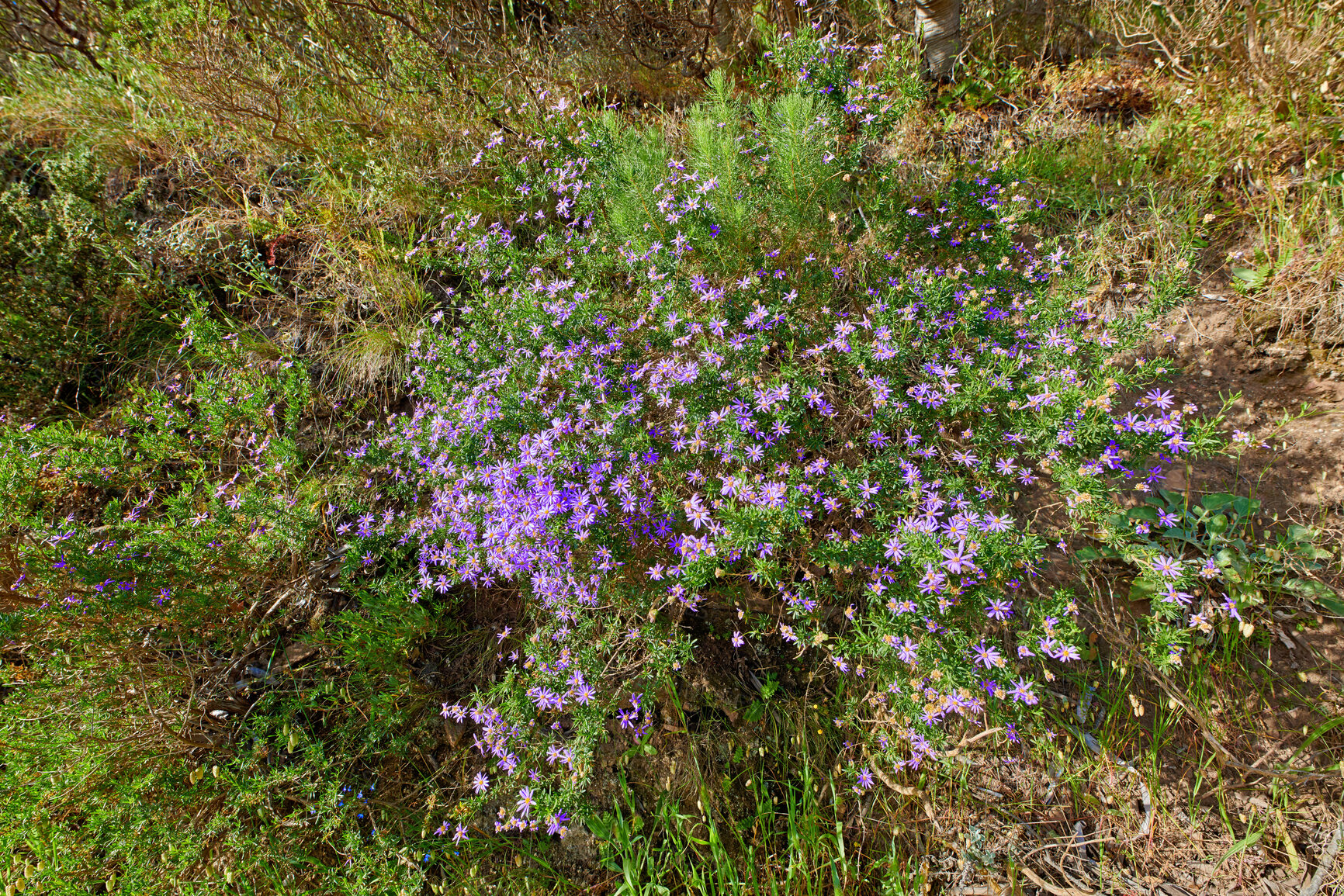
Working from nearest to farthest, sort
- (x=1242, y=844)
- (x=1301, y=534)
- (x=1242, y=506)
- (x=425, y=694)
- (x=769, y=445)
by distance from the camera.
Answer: (x=1242, y=844), (x=769, y=445), (x=1301, y=534), (x=1242, y=506), (x=425, y=694)

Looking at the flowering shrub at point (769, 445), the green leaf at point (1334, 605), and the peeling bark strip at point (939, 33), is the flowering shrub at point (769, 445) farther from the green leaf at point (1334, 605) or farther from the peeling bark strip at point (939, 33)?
the peeling bark strip at point (939, 33)

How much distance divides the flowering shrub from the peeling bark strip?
2.87 feet

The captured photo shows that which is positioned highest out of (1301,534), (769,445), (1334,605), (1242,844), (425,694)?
(769,445)

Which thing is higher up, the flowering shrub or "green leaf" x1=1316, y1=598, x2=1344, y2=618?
the flowering shrub

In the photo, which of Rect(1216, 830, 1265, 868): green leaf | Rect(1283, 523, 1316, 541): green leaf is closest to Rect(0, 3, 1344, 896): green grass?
Rect(1216, 830, 1265, 868): green leaf

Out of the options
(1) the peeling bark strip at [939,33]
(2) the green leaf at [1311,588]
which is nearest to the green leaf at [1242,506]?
(2) the green leaf at [1311,588]

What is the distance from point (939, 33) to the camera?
3660 mm

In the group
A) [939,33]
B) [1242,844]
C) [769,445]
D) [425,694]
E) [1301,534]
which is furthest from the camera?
[939,33]

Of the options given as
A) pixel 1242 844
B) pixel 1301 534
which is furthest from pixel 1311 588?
pixel 1242 844

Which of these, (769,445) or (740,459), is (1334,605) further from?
(740,459)

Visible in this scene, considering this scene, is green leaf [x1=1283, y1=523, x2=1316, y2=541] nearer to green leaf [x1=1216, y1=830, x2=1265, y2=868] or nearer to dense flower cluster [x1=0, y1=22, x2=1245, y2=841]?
dense flower cluster [x1=0, y1=22, x2=1245, y2=841]

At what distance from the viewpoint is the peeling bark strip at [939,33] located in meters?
3.53

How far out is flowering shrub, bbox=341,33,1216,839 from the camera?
1.88 metres

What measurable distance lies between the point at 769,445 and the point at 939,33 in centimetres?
323
